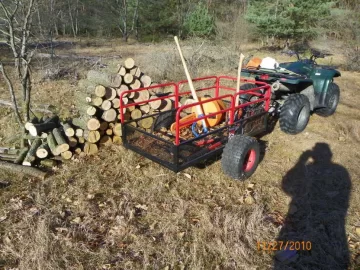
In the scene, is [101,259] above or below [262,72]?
below

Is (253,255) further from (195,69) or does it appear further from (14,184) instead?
(195,69)

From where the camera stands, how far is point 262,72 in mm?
5086

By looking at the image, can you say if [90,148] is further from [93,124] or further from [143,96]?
[143,96]

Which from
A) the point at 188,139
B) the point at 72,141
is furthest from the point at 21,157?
the point at 188,139

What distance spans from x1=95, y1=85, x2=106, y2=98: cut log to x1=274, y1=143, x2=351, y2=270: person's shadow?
3.13 metres

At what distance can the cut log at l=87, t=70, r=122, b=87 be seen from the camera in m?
4.88

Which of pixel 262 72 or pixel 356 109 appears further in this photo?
pixel 356 109

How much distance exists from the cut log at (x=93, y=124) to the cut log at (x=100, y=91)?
0.41 m

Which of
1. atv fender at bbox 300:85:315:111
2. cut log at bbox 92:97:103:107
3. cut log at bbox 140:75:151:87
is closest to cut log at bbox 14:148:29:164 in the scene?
cut log at bbox 92:97:103:107

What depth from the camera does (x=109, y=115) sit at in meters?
4.77

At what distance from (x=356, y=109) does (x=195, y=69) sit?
587 centimetres

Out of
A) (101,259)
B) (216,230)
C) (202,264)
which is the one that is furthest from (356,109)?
(101,259)

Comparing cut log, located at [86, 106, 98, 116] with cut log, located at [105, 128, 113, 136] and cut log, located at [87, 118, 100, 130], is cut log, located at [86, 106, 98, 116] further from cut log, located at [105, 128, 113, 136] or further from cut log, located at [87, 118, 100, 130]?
cut log, located at [105, 128, 113, 136]
